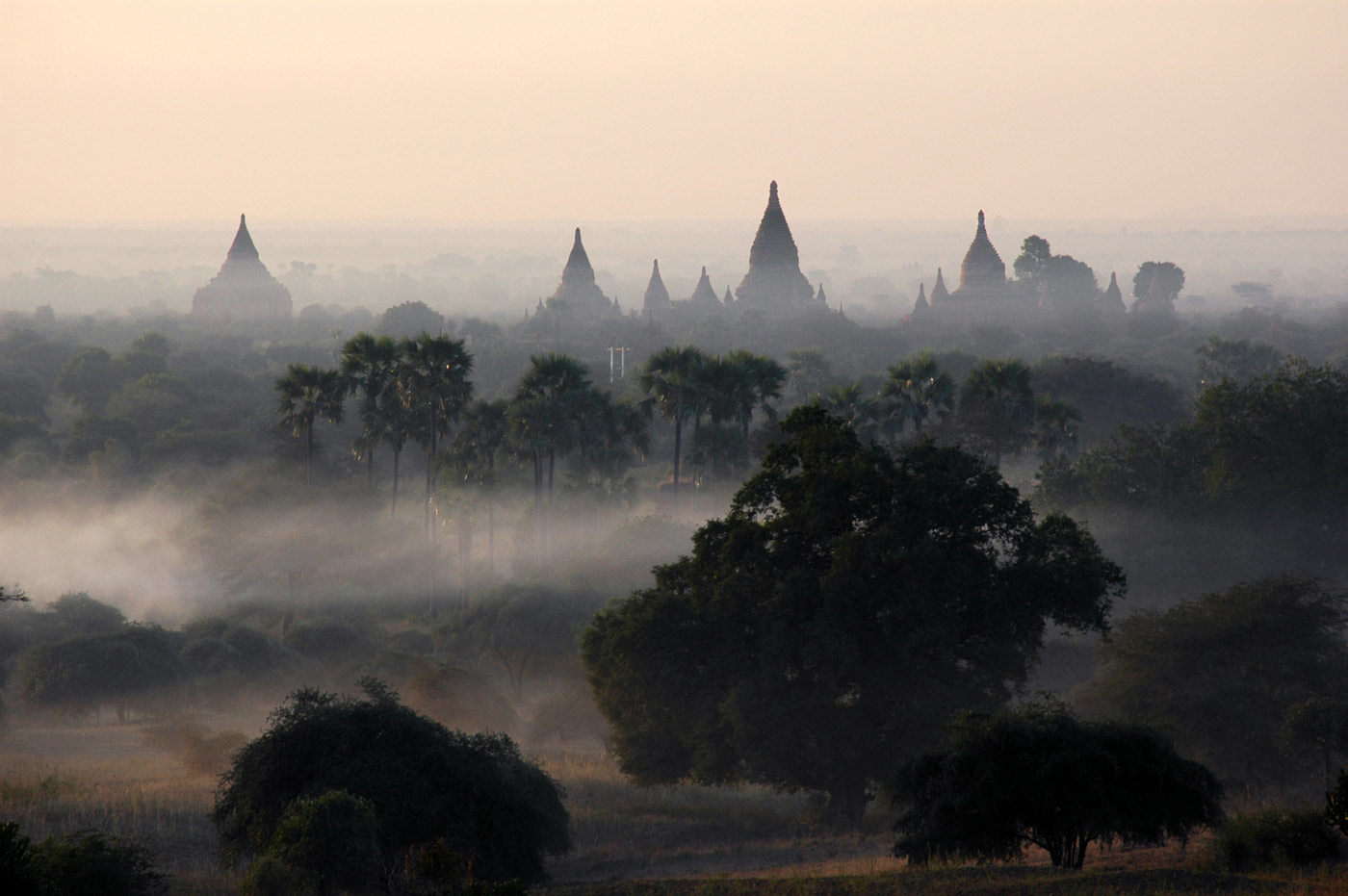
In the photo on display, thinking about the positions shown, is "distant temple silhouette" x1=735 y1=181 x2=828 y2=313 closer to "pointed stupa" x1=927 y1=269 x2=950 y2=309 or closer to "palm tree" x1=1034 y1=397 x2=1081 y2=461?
"pointed stupa" x1=927 y1=269 x2=950 y2=309

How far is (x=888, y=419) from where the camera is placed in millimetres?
49344

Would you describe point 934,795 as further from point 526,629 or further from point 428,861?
point 526,629

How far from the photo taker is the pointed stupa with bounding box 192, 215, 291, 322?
168 metres

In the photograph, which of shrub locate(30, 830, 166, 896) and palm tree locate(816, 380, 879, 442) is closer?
shrub locate(30, 830, 166, 896)

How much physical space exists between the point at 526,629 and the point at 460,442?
33.0 feet

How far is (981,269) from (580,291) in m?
47.9

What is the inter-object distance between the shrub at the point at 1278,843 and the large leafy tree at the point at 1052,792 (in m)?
0.49

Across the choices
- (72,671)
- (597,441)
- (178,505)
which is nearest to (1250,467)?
(597,441)

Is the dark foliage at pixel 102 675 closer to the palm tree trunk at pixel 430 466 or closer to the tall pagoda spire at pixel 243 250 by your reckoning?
the palm tree trunk at pixel 430 466

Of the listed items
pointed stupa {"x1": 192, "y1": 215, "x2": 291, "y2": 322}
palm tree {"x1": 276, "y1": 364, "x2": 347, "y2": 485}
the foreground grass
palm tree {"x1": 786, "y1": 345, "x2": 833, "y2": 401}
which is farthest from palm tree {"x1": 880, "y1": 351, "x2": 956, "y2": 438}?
pointed stupa {"x1": 192, "y1": 215, "x2": 291, "y2": 322}

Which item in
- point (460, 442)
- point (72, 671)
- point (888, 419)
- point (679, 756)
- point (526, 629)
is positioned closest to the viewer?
point (679, 756)

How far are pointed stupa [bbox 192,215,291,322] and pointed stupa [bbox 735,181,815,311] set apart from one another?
207ft

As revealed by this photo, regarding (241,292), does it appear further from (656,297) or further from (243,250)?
(656,297)

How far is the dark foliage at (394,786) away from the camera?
711 inches
